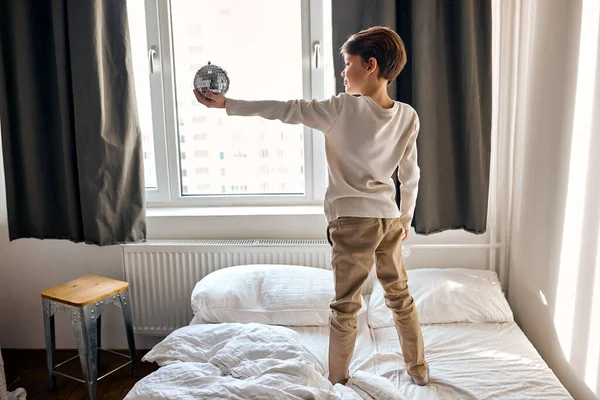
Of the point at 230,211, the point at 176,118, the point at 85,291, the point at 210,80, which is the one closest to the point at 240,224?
the point at 230,211

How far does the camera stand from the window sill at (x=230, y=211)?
2.44 m

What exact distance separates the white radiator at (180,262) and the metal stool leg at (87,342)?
38 centimetres

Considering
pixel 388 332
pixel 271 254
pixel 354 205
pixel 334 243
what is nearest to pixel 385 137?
pixel 354 205

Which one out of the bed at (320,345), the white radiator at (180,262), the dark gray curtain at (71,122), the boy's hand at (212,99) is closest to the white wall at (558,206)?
the bed at (320,345)

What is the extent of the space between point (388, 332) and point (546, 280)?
25.5 inches

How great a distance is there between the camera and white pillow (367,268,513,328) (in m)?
2.04

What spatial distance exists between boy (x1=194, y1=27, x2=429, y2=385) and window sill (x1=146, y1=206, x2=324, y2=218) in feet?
2.63

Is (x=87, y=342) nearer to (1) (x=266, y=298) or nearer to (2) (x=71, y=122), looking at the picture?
(1) (x=266, y=298)

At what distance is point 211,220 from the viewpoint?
2.45 metres

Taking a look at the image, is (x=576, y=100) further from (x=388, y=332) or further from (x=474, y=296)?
(x=388, y=332)

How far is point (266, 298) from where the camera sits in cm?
207

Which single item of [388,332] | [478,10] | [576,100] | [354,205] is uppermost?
[478,10]

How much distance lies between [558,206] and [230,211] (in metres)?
1.46

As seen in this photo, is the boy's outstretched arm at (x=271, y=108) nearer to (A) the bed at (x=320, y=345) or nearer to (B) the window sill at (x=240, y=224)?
(A) the bed at (x=320, y=345)
